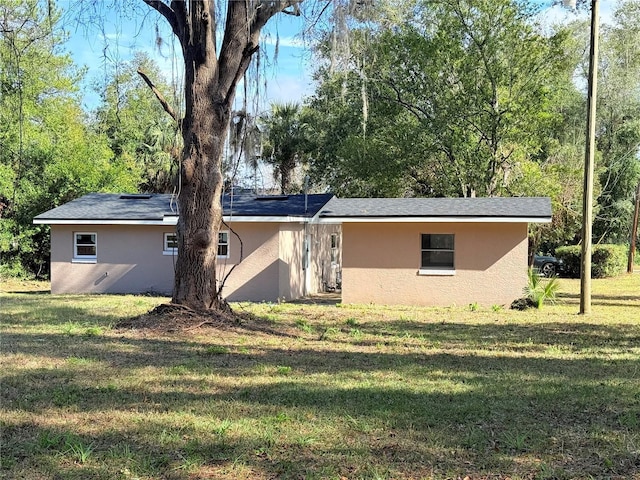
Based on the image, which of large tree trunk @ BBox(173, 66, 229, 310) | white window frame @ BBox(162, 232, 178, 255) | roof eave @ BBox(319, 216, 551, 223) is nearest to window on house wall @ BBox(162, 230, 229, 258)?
white window frame @ BBox(162, 232, 178, 255)

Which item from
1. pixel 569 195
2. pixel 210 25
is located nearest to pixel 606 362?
pixel 210 25

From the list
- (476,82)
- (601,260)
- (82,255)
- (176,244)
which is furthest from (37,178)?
(601,260)

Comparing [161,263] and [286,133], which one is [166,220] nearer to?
[161,263]

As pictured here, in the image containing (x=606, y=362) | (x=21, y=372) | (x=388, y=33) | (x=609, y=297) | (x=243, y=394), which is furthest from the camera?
(x=388, y=33)

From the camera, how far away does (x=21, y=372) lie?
21.9ft

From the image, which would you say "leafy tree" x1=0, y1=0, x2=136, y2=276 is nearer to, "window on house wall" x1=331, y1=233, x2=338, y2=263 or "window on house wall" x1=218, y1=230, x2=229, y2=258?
"window on house wall" x1=218, y1=230, x2=229, y2=258

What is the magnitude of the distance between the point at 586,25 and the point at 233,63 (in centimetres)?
2356

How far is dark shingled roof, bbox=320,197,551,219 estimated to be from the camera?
1483 cm

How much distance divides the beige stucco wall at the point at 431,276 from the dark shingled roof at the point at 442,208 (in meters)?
0.38

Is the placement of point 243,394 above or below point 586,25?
below

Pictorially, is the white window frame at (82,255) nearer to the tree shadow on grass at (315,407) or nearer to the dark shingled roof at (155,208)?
the dark shingled roof at (155,208)

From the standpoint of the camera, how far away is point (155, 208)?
18844 millimetres

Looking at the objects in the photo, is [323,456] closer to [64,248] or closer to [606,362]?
[606,362]

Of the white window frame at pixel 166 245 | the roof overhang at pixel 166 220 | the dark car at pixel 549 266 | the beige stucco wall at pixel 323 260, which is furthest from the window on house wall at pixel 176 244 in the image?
the dark car at pixel 549 266
